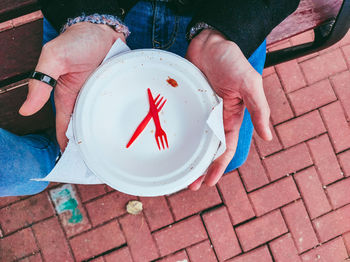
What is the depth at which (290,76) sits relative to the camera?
2.37 m

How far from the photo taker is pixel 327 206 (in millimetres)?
2334

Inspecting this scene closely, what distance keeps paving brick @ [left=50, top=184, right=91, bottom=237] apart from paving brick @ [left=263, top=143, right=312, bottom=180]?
147cm

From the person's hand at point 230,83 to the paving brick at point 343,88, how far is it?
1.39 m

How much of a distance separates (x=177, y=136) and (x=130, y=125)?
0.75 feet

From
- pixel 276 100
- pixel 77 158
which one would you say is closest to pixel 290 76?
pixel 276 100

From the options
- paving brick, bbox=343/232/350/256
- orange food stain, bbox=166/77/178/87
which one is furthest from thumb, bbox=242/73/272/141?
paving brick, bbox=343/232/350/256

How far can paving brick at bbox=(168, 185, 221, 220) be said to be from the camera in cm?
225

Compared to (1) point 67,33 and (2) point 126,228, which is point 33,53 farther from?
(2) point 126,228

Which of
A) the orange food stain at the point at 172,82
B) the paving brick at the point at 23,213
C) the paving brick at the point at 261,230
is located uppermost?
the orange food stain at the point at 172,82

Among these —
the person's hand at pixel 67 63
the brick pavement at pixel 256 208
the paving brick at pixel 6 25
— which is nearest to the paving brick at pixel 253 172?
the brick pavement at pixel 256 208

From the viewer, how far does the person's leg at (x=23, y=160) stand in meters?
1.52

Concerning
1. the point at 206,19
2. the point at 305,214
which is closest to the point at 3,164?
the point at 206,19

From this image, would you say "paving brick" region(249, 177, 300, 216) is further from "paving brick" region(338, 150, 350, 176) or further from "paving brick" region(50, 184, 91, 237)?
"paving brick" region(50, 184, 91, 237)

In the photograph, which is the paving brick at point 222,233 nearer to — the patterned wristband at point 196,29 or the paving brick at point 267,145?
the paving brick at point 267,145
